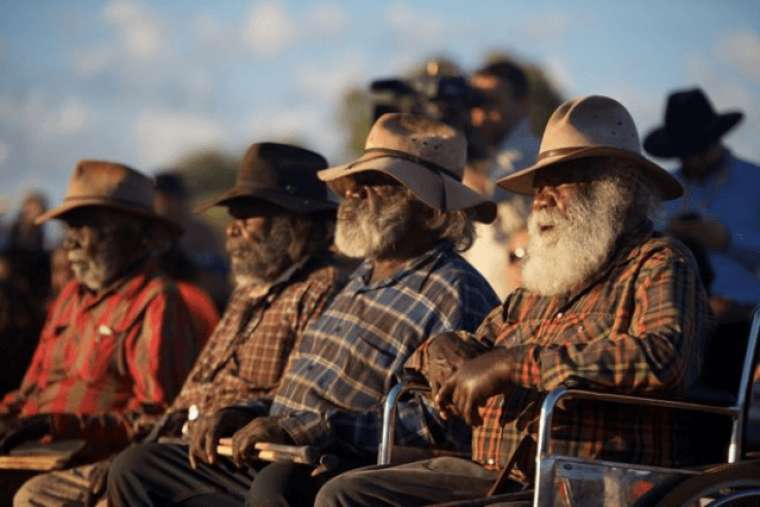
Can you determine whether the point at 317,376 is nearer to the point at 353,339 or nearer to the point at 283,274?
the point at 353,339

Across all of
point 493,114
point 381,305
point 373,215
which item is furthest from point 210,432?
point 493,114

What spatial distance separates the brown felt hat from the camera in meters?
7.22

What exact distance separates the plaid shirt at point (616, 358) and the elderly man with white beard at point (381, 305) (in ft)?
1.89

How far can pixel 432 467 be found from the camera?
4590 mm

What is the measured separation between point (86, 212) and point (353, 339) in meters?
2.45

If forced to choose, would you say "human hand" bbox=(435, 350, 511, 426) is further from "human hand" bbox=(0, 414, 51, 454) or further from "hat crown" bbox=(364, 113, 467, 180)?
"human hand" bbox=(0, 414, 51, 454)

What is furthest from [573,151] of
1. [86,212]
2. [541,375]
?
[86,212]

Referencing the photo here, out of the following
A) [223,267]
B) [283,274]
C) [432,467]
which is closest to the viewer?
[432,467]

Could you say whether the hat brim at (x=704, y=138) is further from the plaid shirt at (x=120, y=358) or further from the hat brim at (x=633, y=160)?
the plaid shirt at (x=120, y=358)

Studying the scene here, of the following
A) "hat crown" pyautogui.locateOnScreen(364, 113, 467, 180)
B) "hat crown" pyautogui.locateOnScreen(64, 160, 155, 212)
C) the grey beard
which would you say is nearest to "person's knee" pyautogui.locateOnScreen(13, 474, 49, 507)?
"hat crown" pyautogui.locateOnScreen(64, 160, 155, 212)

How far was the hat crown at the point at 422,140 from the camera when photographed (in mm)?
5797

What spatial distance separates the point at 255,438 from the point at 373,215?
113 centimetres

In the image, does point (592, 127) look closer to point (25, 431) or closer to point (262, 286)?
point (262, 286)

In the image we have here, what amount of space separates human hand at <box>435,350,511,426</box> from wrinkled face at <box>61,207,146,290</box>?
10.4ft
